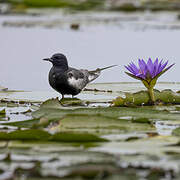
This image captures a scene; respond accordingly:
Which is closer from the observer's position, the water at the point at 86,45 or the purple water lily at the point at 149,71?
the purple water lily at the point at 149,71

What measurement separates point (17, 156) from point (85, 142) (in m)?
0.41

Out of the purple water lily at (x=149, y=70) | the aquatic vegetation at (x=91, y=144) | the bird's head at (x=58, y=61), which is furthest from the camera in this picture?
the bird's head at (x=58, y=61)

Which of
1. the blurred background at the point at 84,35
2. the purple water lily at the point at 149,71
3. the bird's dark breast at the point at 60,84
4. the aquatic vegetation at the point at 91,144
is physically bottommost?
the aquatic vegetation at the point at 91,144

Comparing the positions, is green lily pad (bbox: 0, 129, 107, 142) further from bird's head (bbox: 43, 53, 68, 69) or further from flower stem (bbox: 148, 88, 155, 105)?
bird's head (bbox: 43, 53, 68, 69)

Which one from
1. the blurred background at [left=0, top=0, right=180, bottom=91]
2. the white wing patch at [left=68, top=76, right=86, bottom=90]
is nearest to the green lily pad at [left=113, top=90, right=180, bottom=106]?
the white wing patch at [left=68, top=76, right=86, bottom=90]

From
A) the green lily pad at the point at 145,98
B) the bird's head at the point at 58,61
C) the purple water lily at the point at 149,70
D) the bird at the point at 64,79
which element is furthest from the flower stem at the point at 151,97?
the bird's head at the point at 58,61

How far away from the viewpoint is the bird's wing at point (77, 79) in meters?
5.20

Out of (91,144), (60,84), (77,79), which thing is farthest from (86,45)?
(91,144)

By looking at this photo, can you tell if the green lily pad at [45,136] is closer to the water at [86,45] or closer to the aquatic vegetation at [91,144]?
the aquatic vegetation at [91,144]

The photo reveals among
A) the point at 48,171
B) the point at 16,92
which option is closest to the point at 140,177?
the point at 48,171

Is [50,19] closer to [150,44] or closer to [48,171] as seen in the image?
[150,44]

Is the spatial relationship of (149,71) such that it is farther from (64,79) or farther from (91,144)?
(91,144)

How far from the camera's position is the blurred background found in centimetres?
713

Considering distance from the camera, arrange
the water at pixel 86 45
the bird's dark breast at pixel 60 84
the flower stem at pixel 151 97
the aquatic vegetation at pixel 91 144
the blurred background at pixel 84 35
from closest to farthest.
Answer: the aquatic vegetation at pixel 91 144 → the flower stem at pixel 151 97 → the bird's dark breast at pixel 60 84 → the water at pixel 86 45 → the blurred background at pixel 84 35
